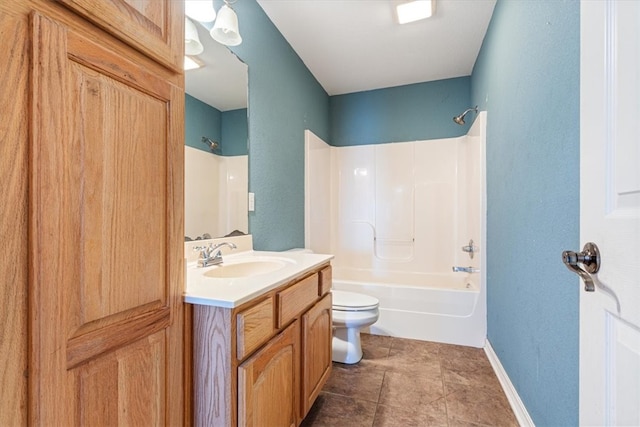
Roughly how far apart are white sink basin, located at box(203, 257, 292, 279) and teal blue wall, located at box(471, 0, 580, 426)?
3.73 feet

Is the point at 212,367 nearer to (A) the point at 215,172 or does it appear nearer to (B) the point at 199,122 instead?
(A) the point at 215,172

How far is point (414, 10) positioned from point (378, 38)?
1.26ft

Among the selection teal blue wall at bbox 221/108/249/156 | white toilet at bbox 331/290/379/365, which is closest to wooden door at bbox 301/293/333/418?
white toilet at bbox 331/290/379/365

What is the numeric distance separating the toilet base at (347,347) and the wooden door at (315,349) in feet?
1.42

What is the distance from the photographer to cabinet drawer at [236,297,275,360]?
0.87 meters

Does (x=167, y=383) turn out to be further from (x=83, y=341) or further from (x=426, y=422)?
(x=426, y=422)

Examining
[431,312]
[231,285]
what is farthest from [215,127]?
[431,312]

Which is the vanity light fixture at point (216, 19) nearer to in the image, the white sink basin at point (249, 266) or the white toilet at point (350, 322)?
the white sink basin at point (249, 266)

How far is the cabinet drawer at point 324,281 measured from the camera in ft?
4.80

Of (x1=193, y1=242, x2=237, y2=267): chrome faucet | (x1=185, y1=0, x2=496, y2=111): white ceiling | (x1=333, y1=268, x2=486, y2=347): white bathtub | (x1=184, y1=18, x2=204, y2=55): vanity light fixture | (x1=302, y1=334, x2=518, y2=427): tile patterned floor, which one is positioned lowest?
(x1=302, y1=334, x2=518, y2=427): tile patterned floor

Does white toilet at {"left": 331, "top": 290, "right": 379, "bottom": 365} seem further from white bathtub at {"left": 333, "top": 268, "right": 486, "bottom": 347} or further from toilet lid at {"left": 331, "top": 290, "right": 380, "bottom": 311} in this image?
white bathtub at {"left": 333, "top": 268, "right": 486, "bottom": 347}

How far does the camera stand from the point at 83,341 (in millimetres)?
603

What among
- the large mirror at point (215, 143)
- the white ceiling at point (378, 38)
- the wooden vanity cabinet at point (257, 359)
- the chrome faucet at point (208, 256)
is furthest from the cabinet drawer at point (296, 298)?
the white ceiling at point (378, 38)

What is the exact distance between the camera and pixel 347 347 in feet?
6.66
